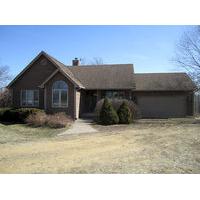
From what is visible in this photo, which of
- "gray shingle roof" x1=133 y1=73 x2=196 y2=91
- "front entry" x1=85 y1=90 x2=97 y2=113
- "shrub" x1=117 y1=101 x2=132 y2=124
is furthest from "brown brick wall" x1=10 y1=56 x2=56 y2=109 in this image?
"gray shingle roof" x1=133 y1=73 x2=196 y2=91

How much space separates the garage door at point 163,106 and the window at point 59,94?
9.06 metres

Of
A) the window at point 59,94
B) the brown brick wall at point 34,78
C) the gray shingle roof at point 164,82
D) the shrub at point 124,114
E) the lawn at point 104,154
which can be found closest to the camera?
the lawn at point 104,154

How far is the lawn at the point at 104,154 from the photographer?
1027cm

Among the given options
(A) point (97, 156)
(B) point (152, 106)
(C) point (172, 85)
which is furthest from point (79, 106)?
(A) point (97, 156)

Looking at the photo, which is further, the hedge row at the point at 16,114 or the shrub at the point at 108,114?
the hedge row at the point at 16,114

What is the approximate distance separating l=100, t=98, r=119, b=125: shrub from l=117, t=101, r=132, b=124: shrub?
0.47m

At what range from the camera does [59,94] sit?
1178 inches

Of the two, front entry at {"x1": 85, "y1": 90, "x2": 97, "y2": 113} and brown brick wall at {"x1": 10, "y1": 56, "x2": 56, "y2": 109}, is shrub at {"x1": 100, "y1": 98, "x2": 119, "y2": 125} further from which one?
front entry at {"x1": 85, "y1": 90, "x2": 97, "y2": 113}

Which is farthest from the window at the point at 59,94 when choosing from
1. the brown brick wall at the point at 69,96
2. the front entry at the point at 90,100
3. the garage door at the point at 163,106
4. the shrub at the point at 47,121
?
the garage door at the point at 163,106

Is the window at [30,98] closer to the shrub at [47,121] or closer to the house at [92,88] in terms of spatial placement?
the house at [92,88]

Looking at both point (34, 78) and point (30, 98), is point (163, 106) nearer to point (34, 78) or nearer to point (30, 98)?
point (34, 78)
